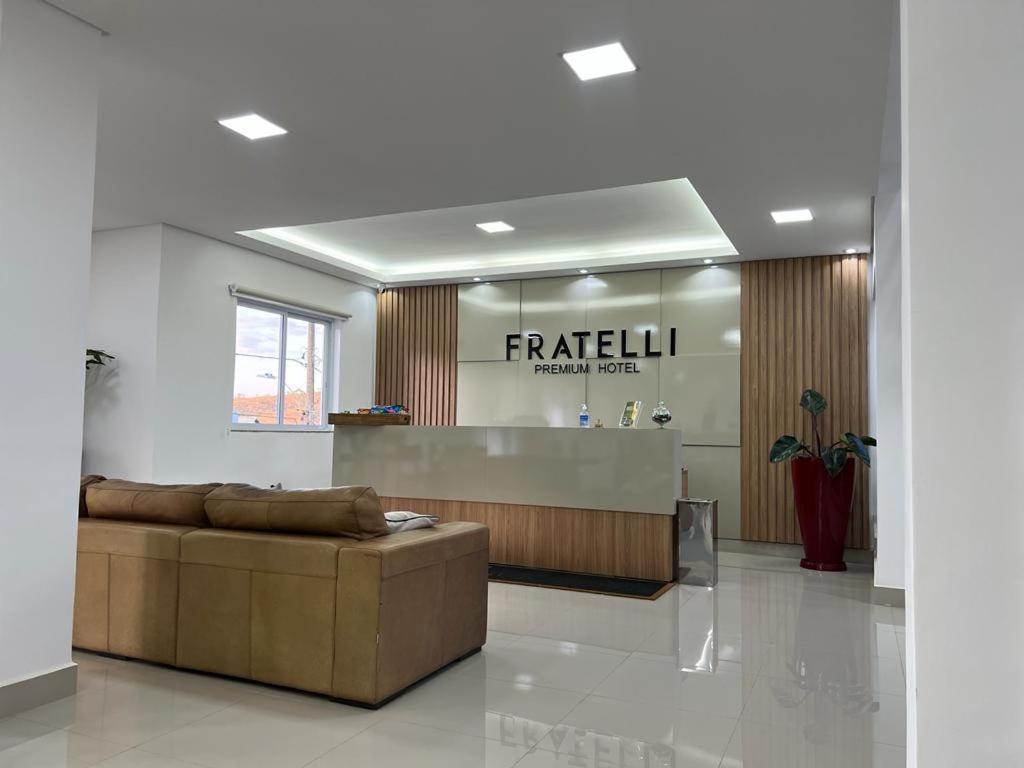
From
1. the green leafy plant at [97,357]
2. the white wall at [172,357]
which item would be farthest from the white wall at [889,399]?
the green leafy plant at [97,357]

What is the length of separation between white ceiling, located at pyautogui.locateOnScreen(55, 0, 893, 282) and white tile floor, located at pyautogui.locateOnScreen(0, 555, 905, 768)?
3.14m

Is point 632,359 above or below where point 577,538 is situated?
above

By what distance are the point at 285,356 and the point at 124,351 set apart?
1.99 meters

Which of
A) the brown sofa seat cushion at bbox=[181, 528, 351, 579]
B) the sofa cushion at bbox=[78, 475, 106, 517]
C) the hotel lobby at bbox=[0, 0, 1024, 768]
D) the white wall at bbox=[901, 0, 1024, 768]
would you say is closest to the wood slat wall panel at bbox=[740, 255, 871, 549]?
the hotel lobby at bbox=[0, 0, 1024, 768]

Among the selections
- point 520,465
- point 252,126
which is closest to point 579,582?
point 520,465

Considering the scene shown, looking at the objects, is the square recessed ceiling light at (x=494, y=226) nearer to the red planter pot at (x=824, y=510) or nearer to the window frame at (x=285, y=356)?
the window frame at (x=285, y=356)

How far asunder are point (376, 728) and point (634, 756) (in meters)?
1.04

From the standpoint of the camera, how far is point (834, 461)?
22.5 feet

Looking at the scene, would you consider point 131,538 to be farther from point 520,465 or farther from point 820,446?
point 820,446

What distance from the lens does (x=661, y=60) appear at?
3930 mm

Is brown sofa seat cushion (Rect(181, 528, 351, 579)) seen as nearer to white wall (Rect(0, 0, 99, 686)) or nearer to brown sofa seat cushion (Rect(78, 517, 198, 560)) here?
brown sofa seat cushion (Rect(78, 517, 198, 560))

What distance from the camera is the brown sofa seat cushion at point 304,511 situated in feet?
11.4

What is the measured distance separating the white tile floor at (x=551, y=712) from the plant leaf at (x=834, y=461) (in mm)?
2288

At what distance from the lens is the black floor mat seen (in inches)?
229
